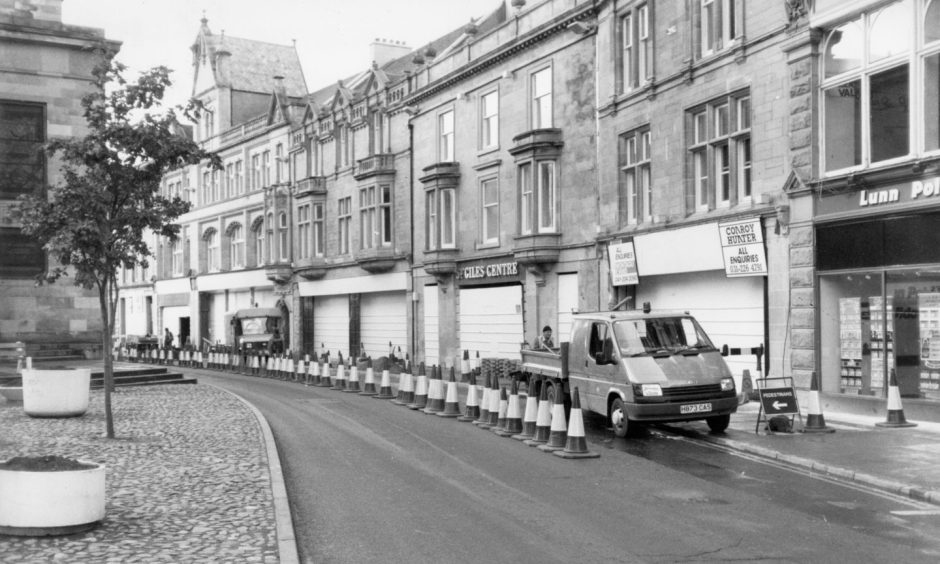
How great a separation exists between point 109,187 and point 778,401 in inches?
429

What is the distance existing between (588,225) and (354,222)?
711 inches

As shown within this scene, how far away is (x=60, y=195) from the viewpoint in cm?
1462

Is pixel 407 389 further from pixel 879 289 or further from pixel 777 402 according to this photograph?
pixel 879 289

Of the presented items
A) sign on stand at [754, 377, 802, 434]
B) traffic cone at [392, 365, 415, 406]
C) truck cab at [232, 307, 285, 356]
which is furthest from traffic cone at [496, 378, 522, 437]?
truck cab at [232, 307, 285, 356]

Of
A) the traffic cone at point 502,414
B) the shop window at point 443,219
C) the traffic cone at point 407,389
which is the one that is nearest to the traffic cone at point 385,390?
the traffic cone at point 407,389

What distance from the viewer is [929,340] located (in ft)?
51.8

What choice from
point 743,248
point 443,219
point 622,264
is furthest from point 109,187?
point 443,219

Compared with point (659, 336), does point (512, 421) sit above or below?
below

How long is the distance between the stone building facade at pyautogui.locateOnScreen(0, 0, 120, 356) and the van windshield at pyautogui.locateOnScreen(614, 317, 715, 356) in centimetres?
1870

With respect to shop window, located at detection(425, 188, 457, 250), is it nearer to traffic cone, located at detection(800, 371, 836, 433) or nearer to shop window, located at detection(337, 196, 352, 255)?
shop window, located at detection(337, 196, 352, 255)

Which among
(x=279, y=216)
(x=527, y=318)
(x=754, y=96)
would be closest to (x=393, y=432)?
(x=754, y=96)

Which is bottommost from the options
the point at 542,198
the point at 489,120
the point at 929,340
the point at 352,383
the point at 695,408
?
the point at 352,383

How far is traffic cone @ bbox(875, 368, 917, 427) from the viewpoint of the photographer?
50.0 ft

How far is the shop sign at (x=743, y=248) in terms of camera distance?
770 inches
